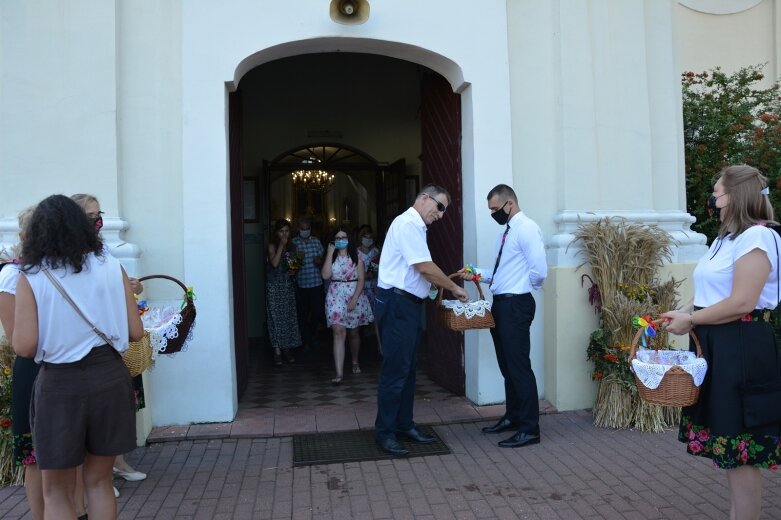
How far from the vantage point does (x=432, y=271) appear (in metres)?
4.64

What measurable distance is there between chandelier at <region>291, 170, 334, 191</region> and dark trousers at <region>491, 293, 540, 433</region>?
6.97 metres

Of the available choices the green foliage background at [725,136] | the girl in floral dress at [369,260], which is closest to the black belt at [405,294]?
the girl in floral dress at [369,260]

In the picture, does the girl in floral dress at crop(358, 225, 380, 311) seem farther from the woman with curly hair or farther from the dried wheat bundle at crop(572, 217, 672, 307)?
the woman with curly hair

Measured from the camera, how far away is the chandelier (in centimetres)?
1160

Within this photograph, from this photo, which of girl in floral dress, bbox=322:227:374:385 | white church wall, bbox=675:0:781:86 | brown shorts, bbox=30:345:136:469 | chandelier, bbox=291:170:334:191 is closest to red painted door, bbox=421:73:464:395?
girl in floral dress, bbox=322:227:374:385

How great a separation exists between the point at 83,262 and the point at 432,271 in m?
2.44

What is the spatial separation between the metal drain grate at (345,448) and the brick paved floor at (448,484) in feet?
0.28

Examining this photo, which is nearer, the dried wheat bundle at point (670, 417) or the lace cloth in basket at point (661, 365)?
the lace cloth in basket at point (661, 365)

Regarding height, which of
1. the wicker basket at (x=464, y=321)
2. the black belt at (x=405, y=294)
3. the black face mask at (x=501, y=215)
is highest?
the black face mask at (x=501, y=215)

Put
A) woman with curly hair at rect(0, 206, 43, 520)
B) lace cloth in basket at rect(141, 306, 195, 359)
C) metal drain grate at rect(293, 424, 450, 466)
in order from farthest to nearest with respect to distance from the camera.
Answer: metal drain grate at rect(293, 424, 450, 466) < lace cloth in basket at rect(141, 306, 195, 359) < woman with curly hair at rect(0, 206, 43, 520)

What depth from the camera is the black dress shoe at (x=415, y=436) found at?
194 inches

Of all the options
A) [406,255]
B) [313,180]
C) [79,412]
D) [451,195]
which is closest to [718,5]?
[451,195]

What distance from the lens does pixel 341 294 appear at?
275 inches

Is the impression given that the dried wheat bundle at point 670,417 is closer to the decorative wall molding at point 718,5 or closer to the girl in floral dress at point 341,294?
the girl in floral dress at point 341,294
